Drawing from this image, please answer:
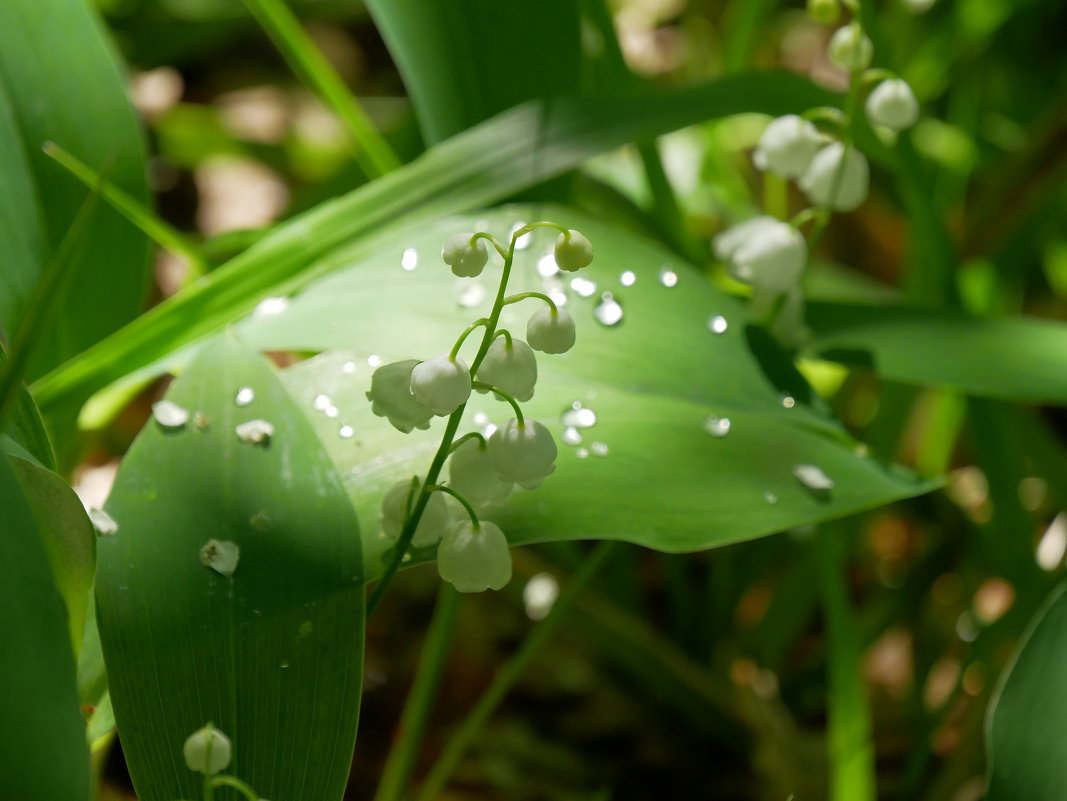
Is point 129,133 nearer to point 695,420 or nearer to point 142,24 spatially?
point 695,420

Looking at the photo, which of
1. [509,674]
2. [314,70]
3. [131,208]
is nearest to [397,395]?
[509,674]

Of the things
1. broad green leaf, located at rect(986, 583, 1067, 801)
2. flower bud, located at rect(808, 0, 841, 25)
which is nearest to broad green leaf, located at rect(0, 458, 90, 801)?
broad green leaf, located at rect(986, 583, 1067, 801)

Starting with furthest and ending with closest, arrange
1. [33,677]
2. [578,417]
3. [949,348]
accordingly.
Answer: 1. [949,348]
2. [578,417]
3. [33,677]

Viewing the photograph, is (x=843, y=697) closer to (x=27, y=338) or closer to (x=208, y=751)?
(x=208, y=751)

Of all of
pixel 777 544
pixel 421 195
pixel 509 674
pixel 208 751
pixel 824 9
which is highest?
pixel 824 9

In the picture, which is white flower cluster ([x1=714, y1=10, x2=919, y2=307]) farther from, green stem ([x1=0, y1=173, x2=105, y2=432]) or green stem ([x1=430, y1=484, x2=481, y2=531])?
→ green stem ([x1=0, y1=173, x2=105, y2=432])

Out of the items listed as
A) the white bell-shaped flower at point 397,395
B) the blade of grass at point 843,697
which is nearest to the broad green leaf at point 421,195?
the white bell-shaped flower at point 397,395

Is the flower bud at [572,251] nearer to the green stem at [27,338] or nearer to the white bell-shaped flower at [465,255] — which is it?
the white bell-shaped flower at [465,255]
